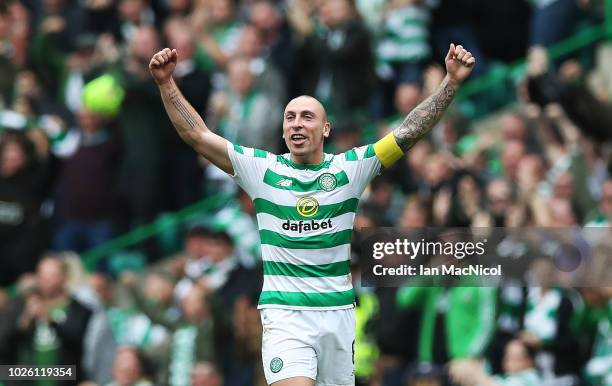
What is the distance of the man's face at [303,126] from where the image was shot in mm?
8312

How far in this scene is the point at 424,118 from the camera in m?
8.44

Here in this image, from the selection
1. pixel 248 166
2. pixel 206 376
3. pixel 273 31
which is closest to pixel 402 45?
pixel 273 31

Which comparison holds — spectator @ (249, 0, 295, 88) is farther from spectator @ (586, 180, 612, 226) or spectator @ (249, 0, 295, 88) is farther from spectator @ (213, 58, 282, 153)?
spectator @ (586, 180, 612, 226)

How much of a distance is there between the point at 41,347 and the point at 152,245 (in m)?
1.80

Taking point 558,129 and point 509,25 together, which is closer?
point 558,129

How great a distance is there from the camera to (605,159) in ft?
43.0

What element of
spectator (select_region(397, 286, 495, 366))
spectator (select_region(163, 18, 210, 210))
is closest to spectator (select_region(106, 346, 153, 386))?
spectator (select_region(163, 18, 210, 210))

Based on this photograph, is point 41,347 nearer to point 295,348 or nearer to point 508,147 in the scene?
point 508,147

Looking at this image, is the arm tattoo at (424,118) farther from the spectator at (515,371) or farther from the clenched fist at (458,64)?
the spectator at (515,371)

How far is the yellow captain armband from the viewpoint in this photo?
8.48 m

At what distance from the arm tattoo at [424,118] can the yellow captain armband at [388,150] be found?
3cm

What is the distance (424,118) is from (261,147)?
19.6ft

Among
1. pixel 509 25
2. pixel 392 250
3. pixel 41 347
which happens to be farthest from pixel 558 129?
pixel 41 347

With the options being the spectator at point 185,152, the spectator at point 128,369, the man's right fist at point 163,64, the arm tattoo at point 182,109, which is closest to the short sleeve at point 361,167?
the arm tattoo at point 182,109
